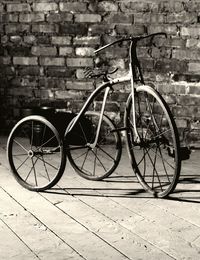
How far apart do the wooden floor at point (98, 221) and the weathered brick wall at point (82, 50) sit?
1.40 m

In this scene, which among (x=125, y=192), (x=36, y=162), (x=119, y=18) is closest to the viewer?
(x=125, y=192)

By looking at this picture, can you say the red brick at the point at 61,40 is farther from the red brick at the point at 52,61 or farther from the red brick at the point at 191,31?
the red brick at the point at 191,31

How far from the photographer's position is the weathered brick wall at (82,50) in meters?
4.48

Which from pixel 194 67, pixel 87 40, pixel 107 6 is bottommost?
pixel 194 67

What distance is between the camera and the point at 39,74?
16.5ft

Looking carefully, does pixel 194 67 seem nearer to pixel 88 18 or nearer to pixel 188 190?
pixel 88 18

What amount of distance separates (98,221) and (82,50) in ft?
8.57

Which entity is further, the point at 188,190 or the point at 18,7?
the point at 18,7

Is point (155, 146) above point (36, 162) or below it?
above

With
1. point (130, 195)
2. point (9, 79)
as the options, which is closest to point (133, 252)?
point (130, 195)

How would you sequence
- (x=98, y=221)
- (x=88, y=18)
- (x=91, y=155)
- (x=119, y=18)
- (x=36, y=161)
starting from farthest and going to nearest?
(x=88, y=18), (x=119, y=18), (x=91, y=155), (x=36, y=161), (x=98, y=221)

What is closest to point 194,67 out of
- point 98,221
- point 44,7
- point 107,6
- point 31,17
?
point 107,6

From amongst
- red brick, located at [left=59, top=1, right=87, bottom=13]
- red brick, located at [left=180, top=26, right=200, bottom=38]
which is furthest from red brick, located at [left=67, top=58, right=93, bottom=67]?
red brick, located at [left=180, top=26, right=200, bottom=38]

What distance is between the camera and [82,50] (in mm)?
4809
